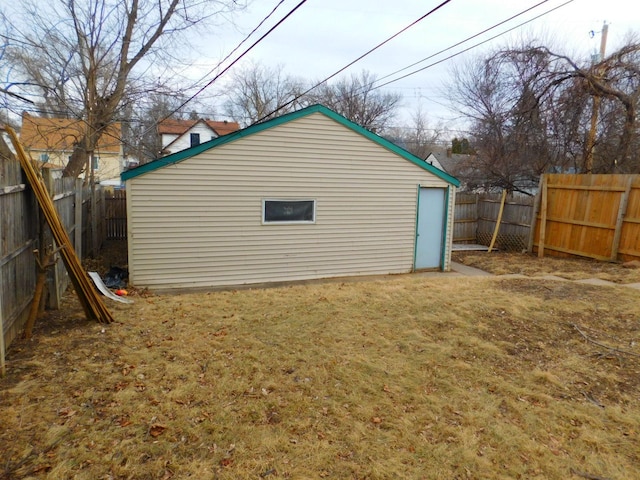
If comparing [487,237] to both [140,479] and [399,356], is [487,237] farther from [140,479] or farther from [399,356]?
[140,479]

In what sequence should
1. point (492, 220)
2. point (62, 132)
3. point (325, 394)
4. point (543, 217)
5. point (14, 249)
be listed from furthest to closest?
point (492, 220) → point (62, 132) → point (543, 217) → point (14, 249) → point (325, 394)

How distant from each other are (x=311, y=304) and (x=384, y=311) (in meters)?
1.14

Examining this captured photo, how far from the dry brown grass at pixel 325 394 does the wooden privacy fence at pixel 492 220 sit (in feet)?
22.7

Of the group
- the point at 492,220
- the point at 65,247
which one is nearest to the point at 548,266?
the point at 492,220

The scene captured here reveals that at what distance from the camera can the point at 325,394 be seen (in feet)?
11.8

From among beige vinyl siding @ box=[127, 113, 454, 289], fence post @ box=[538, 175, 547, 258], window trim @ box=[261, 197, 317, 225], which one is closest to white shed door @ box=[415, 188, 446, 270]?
beige vinyl siding @ box=[127, 113, 454, 289]

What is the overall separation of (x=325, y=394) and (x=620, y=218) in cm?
953

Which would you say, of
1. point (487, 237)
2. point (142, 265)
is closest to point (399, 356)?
point (142, 265)

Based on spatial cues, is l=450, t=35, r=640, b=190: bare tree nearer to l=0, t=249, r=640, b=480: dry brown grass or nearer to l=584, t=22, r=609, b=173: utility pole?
l=584, t=22, r=609, b=173: utility pole

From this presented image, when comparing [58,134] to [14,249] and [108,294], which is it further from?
[14,249]

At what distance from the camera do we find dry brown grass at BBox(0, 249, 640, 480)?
2701 mm

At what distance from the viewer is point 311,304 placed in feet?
20.6

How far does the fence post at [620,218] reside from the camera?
9.45 metres

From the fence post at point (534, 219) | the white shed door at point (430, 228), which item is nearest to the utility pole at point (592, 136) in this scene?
the fence post at point (534, 219)
